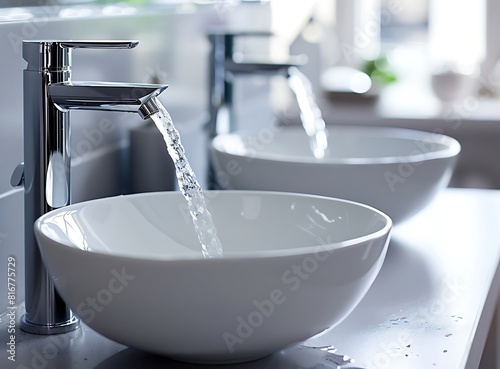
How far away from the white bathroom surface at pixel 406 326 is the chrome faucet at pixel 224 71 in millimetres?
405

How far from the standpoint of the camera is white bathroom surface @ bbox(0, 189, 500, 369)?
84 centimetres

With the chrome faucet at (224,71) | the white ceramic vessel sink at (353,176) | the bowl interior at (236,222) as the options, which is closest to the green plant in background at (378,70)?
the chrome faucet at (224,71)

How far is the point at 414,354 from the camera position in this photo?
859 mm

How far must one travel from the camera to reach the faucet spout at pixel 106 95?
850 millimetres

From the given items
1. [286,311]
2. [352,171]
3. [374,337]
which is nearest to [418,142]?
[352,171]

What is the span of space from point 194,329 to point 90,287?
0.10 meters

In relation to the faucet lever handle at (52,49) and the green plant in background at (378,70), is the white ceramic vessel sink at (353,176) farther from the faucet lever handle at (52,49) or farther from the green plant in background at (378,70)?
the green plant in background at (378,70)

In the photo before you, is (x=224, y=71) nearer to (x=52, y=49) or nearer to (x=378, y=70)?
(x=52, y=49)

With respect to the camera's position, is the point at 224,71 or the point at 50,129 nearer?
the point at 50,129

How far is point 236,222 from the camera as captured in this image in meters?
1.06

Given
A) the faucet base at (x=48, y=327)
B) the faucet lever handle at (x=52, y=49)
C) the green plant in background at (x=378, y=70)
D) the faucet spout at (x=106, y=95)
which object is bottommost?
the faucet base at (x=48, y=327)

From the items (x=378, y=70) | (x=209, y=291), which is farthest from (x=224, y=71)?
(x=378, y=70)

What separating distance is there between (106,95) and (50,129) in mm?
76

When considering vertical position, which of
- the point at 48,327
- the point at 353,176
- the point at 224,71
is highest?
the point at 224,71
